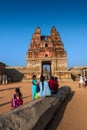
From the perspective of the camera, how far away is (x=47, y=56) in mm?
39750

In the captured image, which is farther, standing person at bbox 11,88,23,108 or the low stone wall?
standing person at bbox 11,88,23,108

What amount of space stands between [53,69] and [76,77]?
24.3 feet

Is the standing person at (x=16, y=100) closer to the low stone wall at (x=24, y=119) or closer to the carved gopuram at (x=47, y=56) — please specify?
the low stone wall at (x=24, y=119)

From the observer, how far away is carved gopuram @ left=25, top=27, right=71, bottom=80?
38.0 meters

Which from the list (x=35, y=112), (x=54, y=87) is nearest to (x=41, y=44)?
(x=54, y=87)

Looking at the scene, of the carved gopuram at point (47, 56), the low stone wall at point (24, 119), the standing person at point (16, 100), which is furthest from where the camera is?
the carved gopuram at point (47, 56)

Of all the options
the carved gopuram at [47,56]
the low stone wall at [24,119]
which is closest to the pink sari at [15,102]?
the low stone wall at [24,119]

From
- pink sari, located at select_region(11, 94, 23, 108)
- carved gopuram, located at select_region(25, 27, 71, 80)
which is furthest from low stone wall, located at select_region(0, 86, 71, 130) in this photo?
carved gopuram, located at select_region(25, 27, 71, 80)

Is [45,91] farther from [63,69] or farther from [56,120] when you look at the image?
[63,69]

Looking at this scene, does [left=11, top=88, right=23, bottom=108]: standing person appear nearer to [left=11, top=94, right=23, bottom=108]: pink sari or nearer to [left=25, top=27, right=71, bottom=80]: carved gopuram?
[left=11, top=94, right=23, bottom=108]: pink sari

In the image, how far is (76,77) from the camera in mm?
43562

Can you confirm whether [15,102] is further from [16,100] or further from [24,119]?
[24,119]

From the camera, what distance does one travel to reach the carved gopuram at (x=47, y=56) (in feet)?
125

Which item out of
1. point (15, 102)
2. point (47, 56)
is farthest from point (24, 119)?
point (47, 56)
